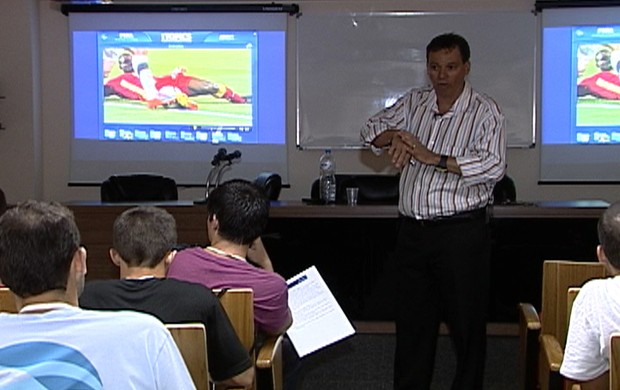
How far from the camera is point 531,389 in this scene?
272 centimetres

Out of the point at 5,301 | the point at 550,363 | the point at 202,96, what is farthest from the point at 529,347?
the point at 202,96

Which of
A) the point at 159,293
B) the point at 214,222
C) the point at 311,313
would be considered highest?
the point at 214,222

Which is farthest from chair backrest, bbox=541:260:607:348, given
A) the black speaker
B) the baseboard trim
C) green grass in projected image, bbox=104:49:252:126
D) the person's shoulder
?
green grass in projected image, bbox=104:49:252:126

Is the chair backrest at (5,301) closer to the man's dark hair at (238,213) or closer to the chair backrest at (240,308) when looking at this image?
the chair backrest at (240,308)

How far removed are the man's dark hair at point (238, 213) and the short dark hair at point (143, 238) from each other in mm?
331

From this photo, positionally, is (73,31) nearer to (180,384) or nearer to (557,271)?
(557,271)

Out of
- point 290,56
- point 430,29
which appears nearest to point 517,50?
point 430,29

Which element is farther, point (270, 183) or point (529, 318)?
point (270, 183)

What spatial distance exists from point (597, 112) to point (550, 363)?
14.2ft

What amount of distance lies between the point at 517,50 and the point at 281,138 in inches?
79.7

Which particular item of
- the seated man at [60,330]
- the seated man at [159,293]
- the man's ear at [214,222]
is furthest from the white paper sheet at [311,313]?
the seated man at [60,330]

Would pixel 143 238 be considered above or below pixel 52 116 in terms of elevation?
below

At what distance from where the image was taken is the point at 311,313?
8.75 feet

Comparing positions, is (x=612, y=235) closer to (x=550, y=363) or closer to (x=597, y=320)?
(x=597, y=320)
